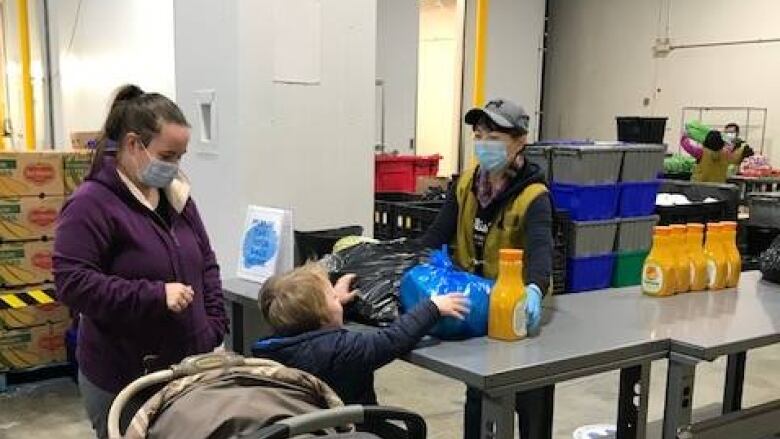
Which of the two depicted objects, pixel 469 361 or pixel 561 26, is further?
pixel 561 26

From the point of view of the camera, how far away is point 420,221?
13.2ft

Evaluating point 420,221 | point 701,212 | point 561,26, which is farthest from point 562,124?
point 420,221

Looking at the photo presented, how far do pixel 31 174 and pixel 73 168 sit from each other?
21cm

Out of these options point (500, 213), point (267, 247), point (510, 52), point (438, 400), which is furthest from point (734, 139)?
point (267, 247)

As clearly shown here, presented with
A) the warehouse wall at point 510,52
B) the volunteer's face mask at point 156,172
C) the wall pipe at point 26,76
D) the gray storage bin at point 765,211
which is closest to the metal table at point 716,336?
the volunteer's face mask at point 156,172

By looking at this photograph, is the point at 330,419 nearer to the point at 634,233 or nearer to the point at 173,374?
the point at 173,374

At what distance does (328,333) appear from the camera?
1.88 m

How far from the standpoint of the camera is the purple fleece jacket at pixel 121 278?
6.36 ft

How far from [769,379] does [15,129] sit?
9.12m

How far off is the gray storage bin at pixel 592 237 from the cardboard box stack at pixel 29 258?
8.10ft

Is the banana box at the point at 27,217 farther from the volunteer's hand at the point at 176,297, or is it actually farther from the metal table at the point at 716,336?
the metal table at the point at 716,336

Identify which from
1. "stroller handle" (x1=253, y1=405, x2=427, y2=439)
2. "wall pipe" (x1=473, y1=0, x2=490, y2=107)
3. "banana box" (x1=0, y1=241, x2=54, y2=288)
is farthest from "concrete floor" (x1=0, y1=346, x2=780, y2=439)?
"wall pipe" (x1=473, y1=0, x2=490, y2=107)

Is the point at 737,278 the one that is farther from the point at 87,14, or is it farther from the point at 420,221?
the point at 87,14

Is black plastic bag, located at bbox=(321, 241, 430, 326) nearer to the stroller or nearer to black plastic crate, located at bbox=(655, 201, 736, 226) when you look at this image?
the stroller
